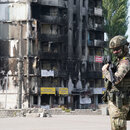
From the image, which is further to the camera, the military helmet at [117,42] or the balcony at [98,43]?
the balcony at [98,43]

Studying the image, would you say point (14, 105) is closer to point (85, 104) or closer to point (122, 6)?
point (85, 104)

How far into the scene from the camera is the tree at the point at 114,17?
8606cm

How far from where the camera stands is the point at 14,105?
77188mm

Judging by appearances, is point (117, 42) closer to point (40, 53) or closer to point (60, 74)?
point (40, 53)

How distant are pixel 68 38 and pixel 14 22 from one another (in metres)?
8.82

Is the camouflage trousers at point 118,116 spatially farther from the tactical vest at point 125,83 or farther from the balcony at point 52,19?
the balcony at point 52,19

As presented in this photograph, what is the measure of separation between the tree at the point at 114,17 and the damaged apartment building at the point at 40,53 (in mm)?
5891

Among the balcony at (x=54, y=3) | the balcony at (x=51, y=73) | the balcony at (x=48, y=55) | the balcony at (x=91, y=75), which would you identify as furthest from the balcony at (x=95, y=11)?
the balcony at (x=51, y=73)

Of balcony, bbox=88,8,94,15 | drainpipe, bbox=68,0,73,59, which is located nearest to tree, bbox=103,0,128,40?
balcony, bbox=88,8,94,15

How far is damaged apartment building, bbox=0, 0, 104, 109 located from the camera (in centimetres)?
7762

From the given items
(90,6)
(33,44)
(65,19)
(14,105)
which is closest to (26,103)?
(14,105)

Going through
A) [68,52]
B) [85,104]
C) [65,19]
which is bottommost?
[85,104]

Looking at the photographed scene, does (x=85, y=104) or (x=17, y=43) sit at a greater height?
(x=17, y=43)

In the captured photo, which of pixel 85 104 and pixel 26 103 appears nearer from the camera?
pixel 26 103
